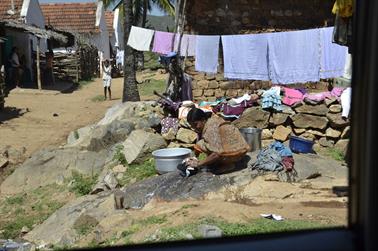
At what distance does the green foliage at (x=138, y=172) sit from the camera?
8078mm

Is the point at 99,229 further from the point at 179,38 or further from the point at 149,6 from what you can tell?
the point at 149,6

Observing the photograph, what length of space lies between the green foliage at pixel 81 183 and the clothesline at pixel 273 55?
3647 millimetres

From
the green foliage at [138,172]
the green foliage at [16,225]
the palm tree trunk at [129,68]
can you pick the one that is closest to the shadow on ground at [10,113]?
the palm tree trunk at [129,68]

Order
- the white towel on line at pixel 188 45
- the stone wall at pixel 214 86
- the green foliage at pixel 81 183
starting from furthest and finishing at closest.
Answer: the stone wall at pixel 214 86, the white towel on line at pixel 188 45, the green foliage at pixel 81 183

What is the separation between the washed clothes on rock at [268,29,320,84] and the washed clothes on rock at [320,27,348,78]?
0.11m

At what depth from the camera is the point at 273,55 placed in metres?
10.5

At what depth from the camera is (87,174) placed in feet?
30.0

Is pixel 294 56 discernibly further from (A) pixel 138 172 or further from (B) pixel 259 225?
(B) pixel 259 225

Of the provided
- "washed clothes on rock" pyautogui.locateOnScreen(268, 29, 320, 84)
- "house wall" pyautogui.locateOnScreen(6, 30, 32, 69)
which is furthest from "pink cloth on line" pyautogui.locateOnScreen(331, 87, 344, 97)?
"house wall" pyautogui.locateOnScreen(6, 30, 32, 69)

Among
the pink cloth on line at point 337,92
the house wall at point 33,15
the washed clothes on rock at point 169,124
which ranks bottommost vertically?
the washed clothes on rock at point 169,124

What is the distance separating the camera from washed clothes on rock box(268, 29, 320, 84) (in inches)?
396

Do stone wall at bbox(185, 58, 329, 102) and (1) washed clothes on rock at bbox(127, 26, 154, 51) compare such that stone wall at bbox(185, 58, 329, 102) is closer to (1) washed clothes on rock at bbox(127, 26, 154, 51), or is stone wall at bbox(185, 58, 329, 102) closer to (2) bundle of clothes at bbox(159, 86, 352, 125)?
(1) washed clothes on rock at bbox(127, 26, 154, 51)

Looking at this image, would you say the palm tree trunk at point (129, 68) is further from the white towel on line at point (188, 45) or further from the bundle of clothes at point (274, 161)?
the bundle of clothes at point (274, 161)

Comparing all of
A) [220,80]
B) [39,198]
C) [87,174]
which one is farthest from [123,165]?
[220,80]
